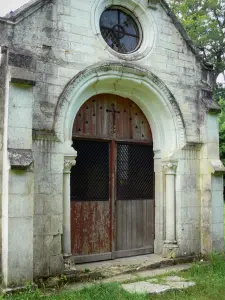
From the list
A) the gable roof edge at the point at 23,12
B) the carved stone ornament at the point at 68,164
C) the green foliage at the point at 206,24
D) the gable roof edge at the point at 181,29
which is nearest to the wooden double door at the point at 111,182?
the carved stone ornament at the point at 68,164

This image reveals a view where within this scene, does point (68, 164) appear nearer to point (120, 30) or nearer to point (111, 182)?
point (111, 182)

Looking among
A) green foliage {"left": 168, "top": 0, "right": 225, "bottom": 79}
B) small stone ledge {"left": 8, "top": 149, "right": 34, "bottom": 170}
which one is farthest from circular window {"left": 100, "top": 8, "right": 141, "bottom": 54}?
green foliage {"left": 168, "top": 0, "right": 225, "bottom": 79}

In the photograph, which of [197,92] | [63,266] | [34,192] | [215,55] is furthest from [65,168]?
[215,55]

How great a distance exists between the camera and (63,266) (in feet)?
19.9

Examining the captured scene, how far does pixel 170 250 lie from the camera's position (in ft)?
24.4

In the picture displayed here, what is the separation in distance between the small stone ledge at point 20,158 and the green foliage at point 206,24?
18521 mm

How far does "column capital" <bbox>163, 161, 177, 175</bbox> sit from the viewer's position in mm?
7578

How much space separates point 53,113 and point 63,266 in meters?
2.53

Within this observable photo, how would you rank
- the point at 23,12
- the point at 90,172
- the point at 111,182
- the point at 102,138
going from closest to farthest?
the point at 23,12
the point at 90,172
the point at 102,138
the point at 111,182

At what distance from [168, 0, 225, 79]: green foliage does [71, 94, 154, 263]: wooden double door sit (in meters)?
15.9

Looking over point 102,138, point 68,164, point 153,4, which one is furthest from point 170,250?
point 153,4

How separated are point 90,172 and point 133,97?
1.83 m

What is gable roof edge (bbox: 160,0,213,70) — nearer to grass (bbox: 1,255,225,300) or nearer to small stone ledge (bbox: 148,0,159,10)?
small stone ledge (bbox: 148,0,159,10)

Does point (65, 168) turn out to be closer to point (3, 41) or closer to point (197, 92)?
point (3, 41)
